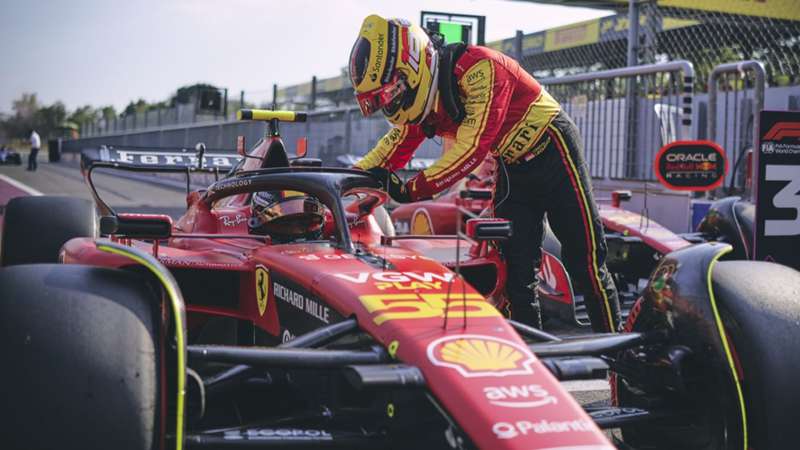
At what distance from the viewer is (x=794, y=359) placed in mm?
2898

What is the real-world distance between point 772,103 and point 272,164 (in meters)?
6.94

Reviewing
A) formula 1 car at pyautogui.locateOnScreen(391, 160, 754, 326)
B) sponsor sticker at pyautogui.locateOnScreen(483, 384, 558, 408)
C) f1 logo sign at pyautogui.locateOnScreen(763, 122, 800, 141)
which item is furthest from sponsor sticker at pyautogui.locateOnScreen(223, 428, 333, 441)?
f1 logo sign at pyautogui.locateOnScreen(763, 122, 800, 141)

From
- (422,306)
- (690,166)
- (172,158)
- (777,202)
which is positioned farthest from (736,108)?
(422,306)

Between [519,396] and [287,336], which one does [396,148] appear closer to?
[287,336]

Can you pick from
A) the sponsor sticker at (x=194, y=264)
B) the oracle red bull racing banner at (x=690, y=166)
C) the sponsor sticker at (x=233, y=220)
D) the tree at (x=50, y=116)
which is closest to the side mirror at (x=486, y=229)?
the sponsor sticker at (x=194, y=264)

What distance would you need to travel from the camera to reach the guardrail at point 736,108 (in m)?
9.13

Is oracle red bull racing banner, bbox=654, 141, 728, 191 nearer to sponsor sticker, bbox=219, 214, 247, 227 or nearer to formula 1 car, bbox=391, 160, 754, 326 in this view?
formula 1 car, bbox=391, 160, 754, 326

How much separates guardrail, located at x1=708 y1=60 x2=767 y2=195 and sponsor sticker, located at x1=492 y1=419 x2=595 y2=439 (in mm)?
7312

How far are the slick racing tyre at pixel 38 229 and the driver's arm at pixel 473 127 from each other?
2.05 meters

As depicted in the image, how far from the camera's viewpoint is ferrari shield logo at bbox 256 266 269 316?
3.49 m

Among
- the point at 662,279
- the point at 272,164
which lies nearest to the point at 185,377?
the point at 662,279

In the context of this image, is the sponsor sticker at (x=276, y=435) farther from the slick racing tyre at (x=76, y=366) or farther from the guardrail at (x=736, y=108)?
the guardrail at (x=736, y=108)

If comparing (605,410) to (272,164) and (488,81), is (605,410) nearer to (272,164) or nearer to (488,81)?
(488,81)

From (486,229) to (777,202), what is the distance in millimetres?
2194
